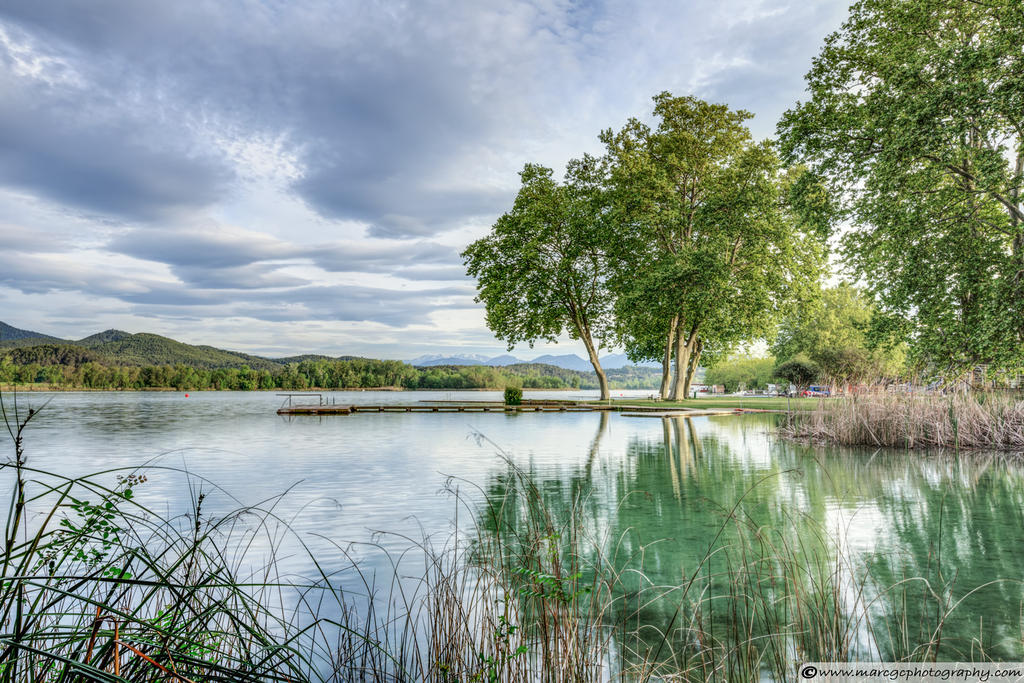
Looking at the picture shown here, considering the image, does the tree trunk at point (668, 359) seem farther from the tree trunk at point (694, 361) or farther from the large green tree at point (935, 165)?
the large green tree at point (935, 165)

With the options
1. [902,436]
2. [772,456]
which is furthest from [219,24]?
[902,436]

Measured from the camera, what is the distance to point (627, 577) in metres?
4.51

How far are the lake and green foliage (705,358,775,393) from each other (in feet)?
170

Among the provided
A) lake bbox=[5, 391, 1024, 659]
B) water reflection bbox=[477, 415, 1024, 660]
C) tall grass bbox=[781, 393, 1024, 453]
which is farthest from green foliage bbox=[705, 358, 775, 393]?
water reflection bbox=[477, 415, 1024, 660]

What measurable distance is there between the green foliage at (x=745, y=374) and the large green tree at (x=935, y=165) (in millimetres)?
45580

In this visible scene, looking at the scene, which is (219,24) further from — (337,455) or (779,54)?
(779,54)

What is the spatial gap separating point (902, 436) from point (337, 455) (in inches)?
479

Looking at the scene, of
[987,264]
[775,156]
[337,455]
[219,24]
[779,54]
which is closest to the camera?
[337,455]

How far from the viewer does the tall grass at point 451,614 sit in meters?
1.92

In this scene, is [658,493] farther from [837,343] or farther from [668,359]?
[837,343]

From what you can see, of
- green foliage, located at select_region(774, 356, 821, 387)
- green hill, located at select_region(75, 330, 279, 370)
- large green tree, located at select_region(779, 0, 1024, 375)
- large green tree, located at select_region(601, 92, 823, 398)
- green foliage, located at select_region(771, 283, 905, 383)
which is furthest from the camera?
green hill, located at select_region(75, 330, 279, 370)

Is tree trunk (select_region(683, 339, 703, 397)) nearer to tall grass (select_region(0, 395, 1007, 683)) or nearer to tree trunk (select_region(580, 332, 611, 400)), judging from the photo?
tree trunk (select_region(580, 332, 611, 400))

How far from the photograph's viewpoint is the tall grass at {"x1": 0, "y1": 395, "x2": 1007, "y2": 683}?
6.28 feet

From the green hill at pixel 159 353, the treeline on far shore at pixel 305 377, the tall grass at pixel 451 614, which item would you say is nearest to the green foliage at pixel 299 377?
the treeline on far shore at pixel 305 377
